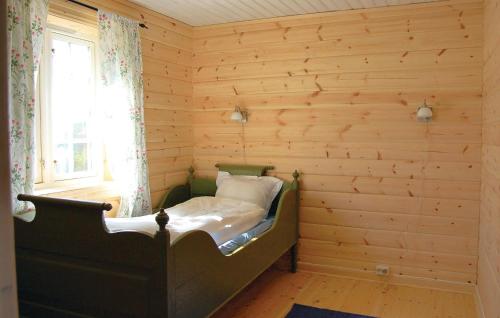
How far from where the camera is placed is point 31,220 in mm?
2332

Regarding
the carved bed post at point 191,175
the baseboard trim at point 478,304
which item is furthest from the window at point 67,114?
the baseboard trim at point 478,304

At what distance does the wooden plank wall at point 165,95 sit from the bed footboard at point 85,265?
0.93 m

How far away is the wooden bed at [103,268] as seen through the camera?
2.08 meters

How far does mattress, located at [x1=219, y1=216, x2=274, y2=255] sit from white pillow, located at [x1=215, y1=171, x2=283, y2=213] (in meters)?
0.20

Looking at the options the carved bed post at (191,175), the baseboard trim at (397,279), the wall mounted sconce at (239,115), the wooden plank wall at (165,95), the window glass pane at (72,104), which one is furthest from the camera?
Result: the carved bed post at (191,175)

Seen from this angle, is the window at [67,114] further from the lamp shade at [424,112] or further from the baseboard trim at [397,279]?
→ the lamp shade at [424,112]

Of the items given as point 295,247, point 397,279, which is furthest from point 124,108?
point 397,279

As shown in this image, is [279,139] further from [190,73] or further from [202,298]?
[202,298]

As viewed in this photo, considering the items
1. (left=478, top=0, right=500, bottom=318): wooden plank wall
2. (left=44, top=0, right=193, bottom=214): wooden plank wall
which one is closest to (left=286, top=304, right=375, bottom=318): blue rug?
(left=478, top=0, right=500, bottom=318): wooden plank wall

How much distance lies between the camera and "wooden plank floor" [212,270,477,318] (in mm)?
3150

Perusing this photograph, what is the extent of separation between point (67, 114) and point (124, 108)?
0.40 meters

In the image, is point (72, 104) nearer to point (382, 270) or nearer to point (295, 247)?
point (295, 247)

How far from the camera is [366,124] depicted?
12.1ft

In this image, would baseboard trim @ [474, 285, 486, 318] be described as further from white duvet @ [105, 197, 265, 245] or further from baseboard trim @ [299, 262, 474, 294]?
white duvet @ [105, 197, 265, 245]
